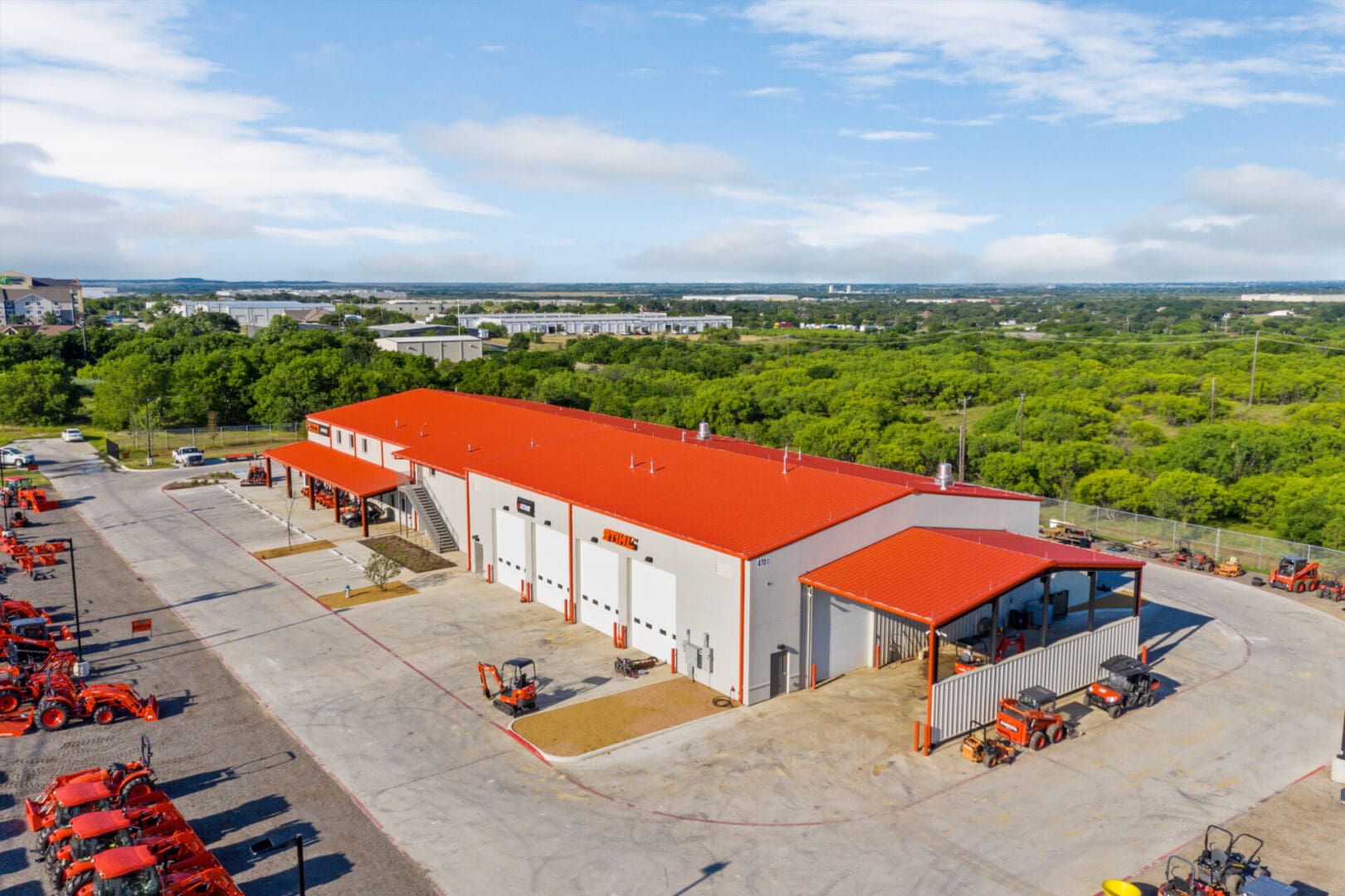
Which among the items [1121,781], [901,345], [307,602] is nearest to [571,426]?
[307,602]

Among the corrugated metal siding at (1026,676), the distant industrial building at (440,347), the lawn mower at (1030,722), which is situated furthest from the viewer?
the distant industrial building at (440,347)

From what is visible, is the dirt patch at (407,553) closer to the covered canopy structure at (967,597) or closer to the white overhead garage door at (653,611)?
the white overhead garage door at (653,611)

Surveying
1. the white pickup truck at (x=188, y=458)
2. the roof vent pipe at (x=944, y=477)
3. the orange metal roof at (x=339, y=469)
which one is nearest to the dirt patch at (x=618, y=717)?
the roof vent pipe at (x=944, y=477)

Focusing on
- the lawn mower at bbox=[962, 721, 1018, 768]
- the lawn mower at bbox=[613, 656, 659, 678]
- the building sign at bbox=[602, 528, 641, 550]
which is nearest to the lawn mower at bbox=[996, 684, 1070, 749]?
the lawn mower at bbox=[962, 721, 1018, 768]

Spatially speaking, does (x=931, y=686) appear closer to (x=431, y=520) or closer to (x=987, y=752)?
(x=987, y=752)

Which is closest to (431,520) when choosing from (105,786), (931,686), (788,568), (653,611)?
(653,611)

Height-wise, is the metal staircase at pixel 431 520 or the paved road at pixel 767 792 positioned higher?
the metal staircase at pixel 431 520
